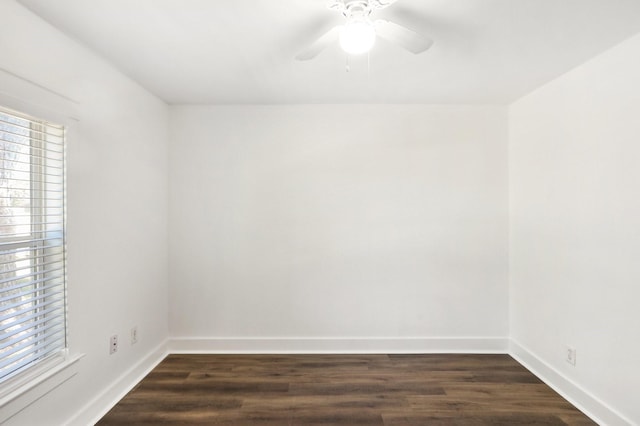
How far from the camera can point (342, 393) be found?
8.02ft

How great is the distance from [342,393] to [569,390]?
62.7 inches

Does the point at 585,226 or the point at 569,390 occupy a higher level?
the point at 585,226

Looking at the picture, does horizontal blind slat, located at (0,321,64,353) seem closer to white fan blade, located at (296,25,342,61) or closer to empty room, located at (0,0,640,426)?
empty room, located at (0,0,640,426)

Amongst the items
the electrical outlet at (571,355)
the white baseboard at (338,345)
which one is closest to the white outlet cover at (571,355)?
the electrical outlet at (571,355)

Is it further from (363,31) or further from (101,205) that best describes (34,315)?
(363,31)

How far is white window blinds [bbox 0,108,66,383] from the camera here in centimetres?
157

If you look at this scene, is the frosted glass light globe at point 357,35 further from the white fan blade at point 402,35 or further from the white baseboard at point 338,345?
the white baseboard at point 338,345

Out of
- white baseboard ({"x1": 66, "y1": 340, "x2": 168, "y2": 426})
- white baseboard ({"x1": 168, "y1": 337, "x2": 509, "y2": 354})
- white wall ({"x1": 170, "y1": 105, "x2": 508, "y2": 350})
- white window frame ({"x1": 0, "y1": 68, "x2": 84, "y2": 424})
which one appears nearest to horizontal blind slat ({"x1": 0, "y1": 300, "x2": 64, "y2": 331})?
white window frame ({"x1": 0, "y1": 68, "x2": 84, "y2": 424})

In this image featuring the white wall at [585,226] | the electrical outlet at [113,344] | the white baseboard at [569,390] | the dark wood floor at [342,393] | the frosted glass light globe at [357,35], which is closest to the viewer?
the frosted glass light globe at [357,35]

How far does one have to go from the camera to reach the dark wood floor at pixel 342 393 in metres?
2.16

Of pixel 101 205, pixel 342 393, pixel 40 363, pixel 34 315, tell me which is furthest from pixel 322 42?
pixel 342 393

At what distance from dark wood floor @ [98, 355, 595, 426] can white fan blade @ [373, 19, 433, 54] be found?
2183 mm

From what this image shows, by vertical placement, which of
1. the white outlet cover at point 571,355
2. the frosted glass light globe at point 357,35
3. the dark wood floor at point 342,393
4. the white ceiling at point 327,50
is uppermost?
the white ceiling at point 327,50

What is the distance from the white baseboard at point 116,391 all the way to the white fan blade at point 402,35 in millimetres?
2665
